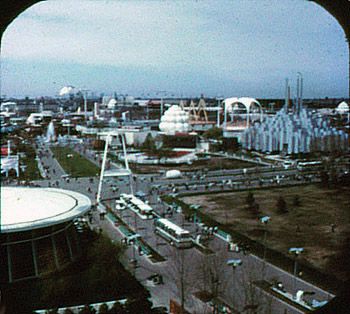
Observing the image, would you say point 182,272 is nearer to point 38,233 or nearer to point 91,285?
point 91,285

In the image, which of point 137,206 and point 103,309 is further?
point 137,206

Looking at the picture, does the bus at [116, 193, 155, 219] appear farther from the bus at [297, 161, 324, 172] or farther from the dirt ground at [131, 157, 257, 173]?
the bus at [297, 161, 324, 172]

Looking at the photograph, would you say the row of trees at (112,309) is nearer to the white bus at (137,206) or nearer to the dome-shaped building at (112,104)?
the white bus at (137,206)

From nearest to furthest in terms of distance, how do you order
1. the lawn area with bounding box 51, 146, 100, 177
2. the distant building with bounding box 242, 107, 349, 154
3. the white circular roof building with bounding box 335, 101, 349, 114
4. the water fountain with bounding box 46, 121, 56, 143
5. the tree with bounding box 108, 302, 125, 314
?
the tree with bounding box 108, 302, 125, 314 → the lawn area with bounding box 51, 146, 100, 177 → the water fountain with bounding box 46, 121, 56, 143 → the distant building with bounding box 242, 107, 349, 154 → the white circular roof building with bounding box 335, 101, 349, 114

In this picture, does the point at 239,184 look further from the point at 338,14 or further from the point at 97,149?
the point at 338,14

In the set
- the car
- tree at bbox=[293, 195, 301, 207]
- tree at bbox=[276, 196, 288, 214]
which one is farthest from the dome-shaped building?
the car

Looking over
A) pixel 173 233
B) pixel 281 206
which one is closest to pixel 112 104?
pixel 281 206
